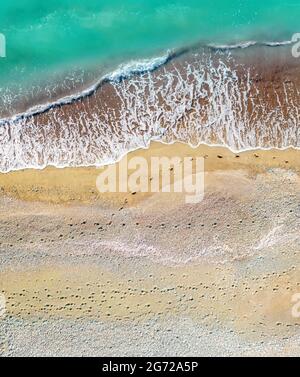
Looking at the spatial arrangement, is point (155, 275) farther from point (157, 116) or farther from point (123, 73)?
point (123, 73)

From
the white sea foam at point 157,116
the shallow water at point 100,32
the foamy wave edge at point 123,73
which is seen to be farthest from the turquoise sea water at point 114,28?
the white sea foam at point 157,116

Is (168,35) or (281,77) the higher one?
(168,35)

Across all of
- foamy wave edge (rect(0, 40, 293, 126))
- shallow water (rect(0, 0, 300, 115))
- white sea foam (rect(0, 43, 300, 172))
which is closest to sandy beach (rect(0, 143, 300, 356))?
white sea foam (rect(0, 43, 300, 172))

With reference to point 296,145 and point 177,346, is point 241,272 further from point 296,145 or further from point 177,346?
point 296,145

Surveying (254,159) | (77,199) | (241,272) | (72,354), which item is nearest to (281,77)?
(254,159)

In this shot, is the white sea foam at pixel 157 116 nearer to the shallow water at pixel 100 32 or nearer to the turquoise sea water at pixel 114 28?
the shallow water at pixel 100 32

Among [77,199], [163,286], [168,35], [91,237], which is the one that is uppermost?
[168,35]

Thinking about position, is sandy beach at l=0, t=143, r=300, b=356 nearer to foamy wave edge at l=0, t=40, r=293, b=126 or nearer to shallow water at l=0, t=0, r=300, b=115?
foamy wave edge at l=0, t=40, r=293, b=126
